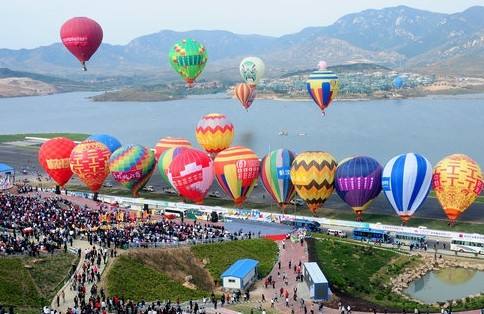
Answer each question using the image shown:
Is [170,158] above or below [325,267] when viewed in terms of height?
above

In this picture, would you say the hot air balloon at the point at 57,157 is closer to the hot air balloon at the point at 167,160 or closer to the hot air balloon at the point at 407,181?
the hot air balloon at the point at 167,160

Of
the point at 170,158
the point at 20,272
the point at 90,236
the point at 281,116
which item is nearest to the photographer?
the point at 20,272

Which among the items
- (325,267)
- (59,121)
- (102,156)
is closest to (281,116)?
(59,121)

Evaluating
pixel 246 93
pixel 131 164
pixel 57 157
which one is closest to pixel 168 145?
pixel 131 164

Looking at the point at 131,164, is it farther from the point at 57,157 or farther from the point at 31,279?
the point at 31,279

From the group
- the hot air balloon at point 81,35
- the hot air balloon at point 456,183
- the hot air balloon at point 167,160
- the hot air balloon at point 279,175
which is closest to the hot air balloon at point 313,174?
the hot air balloon at point 279,175

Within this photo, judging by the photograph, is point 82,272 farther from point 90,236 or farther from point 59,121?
point 59,121

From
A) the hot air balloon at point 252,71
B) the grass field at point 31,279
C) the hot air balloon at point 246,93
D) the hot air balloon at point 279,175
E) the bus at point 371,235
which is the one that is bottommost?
the bus at point 371,235
